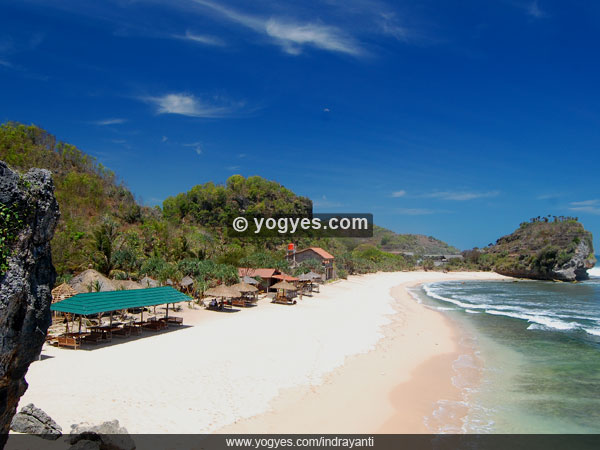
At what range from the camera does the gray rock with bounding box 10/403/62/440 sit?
304 inches

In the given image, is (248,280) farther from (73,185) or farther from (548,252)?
(548,252)

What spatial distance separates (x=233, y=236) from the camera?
238 ft

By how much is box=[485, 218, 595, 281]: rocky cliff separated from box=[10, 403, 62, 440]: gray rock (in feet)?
277

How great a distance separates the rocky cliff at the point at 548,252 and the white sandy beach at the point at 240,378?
2625 inches

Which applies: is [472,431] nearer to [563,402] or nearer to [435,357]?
[563,402]

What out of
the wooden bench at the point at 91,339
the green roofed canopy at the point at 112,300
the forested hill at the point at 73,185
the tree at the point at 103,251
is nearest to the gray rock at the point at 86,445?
the green roofed canopy at the point at 112,300

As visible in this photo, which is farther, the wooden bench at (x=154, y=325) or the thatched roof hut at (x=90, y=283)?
the thatched roof hut at (x=90, y=283)

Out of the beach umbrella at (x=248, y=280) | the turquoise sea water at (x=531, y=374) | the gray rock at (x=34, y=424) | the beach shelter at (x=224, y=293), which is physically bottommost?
the turquoise sea water at (x=531, y=374)

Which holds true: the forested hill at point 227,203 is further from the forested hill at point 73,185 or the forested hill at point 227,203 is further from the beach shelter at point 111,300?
the beach shelter at point 111,300

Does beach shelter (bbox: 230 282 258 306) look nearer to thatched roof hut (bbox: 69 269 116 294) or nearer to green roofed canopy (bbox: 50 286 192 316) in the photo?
green roofed canopy (bbox: 50 286 192 316)

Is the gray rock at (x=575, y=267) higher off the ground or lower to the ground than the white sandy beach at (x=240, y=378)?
higher

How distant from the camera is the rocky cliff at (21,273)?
178 inches

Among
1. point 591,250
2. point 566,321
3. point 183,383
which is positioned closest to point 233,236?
point 566,321

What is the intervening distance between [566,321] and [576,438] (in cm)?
2100
